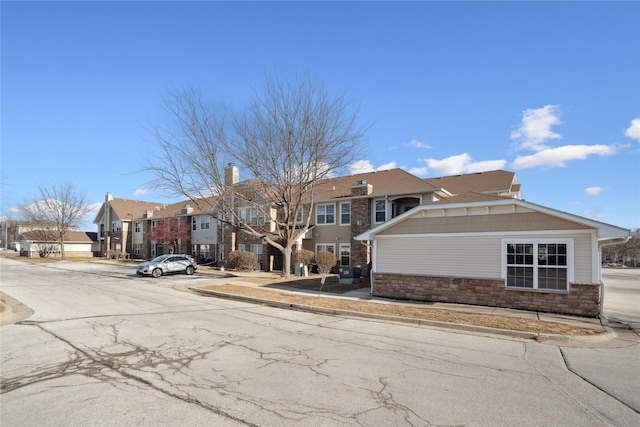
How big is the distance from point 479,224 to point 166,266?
22.3 meters

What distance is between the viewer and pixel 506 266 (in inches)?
543

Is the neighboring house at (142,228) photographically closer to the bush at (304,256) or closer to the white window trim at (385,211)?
the bush at (304,256)

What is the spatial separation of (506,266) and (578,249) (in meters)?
2.25

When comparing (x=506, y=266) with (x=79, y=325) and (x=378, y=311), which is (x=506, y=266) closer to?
(x=378, y=311)

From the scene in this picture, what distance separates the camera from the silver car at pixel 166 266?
27234 mm

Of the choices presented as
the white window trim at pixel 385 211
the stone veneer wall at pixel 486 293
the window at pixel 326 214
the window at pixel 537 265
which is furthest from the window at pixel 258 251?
the window at pixel 537 265

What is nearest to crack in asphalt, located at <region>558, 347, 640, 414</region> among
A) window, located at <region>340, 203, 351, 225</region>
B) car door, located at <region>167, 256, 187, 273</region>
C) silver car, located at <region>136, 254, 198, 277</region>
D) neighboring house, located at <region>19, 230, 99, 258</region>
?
window, located at <region>340, 203, 351, 225</region>

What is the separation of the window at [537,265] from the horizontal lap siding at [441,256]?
52 centimetres

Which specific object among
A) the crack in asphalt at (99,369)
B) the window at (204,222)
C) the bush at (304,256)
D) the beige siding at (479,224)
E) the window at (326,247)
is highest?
the window at (204,222)

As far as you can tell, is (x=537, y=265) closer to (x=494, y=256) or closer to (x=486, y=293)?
(x=494, y=256)

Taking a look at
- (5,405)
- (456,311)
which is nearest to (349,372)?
(5,405)

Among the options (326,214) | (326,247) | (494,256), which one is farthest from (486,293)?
(326,214)

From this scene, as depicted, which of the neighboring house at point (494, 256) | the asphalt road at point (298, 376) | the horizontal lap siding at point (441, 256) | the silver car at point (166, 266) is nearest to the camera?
the asphalt road at point (298, 376)

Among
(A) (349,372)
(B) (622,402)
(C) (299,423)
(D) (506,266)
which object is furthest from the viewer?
(D) (506,266)
